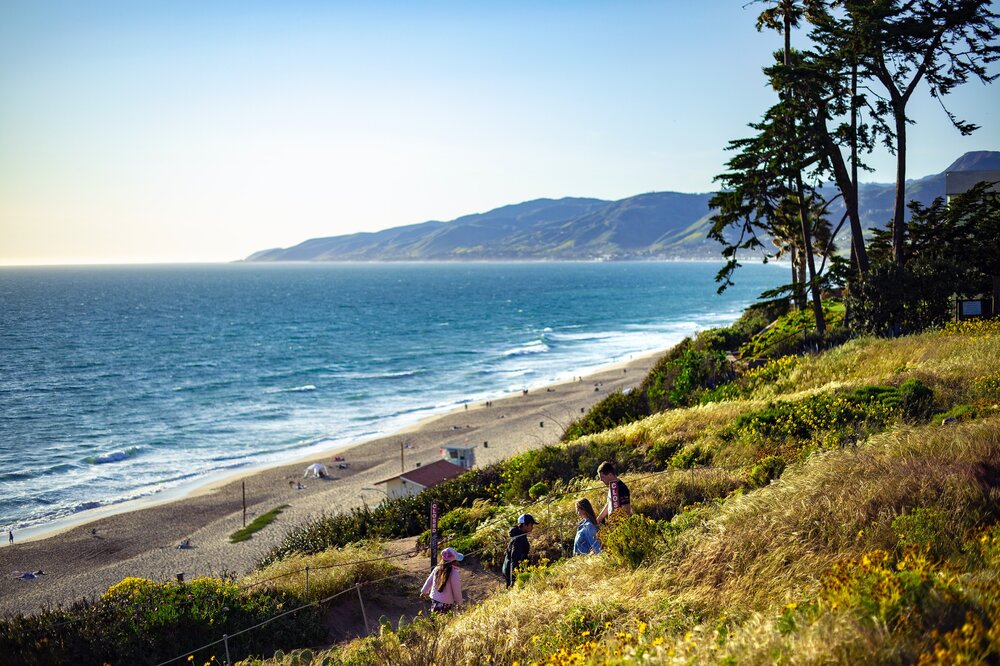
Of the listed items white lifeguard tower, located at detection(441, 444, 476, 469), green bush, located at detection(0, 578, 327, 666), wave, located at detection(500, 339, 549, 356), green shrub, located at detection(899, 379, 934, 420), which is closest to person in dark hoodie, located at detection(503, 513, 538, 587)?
green bush, located at detection(0, 578, 327, 666)

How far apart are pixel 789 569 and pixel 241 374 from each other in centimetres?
6464

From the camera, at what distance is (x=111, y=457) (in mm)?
39906

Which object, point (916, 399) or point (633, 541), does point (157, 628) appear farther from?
point (916, 399)

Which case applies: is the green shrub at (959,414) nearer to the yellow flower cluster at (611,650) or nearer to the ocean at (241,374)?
the yellow flower cluster at (611,650)


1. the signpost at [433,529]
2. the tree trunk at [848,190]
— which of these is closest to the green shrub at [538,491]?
the signpost at [433,529]

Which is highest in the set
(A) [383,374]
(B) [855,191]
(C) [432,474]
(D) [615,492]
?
(B) [855,191]

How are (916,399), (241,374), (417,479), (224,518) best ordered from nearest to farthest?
(916,399)
(417,479)
(224,518)
(241,374)

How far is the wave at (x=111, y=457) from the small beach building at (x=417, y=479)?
22211mm

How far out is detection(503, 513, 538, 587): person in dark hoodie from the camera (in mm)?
10023

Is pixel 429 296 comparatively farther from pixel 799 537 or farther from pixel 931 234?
pixel 799 537

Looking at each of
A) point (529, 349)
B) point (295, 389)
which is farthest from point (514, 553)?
point (529, 349)

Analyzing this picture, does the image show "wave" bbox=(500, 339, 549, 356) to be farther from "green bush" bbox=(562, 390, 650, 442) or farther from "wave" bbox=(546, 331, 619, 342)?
"green bush" bbox=(562, 390, 650, 442)

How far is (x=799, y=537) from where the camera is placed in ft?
23.5

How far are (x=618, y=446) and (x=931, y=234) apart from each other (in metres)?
→ 17.7
